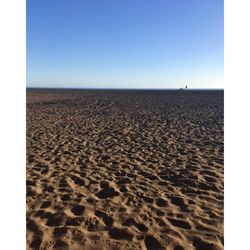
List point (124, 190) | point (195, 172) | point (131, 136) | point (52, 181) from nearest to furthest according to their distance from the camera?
1. point (124, 190)
2. point (52, 181)
3. point (195, 172)
4. point (131, 136)

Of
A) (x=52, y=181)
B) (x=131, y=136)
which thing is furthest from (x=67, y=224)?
(x=131, y=136)

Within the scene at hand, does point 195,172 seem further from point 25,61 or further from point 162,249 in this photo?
point 25,61

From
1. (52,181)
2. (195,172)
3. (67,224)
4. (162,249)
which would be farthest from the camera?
(195,172)
